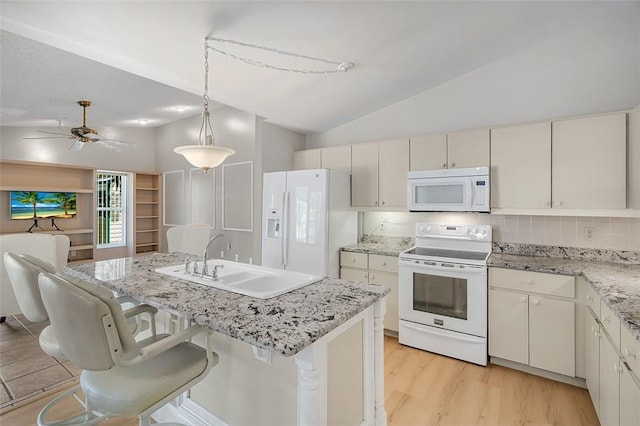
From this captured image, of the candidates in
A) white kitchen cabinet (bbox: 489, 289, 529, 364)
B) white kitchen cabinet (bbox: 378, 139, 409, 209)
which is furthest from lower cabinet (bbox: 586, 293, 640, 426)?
white kitchen cabinet (bbox: 378, 139, 409, 209)

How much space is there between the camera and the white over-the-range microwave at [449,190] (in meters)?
2.85

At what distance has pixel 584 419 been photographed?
6.61 feet

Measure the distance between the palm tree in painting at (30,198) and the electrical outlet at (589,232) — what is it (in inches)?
297

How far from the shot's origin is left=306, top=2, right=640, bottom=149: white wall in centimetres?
258

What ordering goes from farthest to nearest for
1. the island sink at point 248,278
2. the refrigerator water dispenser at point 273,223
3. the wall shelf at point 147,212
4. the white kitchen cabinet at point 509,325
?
1. the wall shelf at point 147,212
2. the refrigerator water dispenser at point 273,223
3. the white kitchen cabinet at point 509,325
4. the island sink at point 248,278

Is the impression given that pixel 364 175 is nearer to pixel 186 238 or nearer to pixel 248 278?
pixel 248 278

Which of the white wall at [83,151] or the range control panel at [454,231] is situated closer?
the range control panel at [454,231]

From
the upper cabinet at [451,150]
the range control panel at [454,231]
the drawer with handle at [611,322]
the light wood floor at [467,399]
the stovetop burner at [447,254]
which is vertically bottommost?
the light wood floor at [467,399]

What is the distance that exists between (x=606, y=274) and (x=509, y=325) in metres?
0.79

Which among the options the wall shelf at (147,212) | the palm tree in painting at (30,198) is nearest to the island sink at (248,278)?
the palm tree in painting at (30,198)

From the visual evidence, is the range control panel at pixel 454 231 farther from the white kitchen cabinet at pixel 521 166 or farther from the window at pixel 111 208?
the window at pixel 111 208

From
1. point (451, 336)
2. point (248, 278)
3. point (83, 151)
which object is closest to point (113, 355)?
point (248, 278)

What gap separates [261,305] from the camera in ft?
4.51

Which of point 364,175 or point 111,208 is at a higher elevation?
point 364,175
